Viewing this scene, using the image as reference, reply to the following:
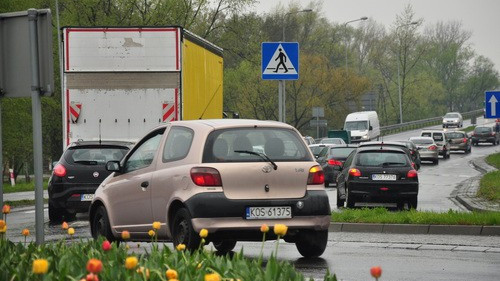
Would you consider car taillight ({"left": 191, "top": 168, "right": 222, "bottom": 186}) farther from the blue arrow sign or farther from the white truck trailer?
the blue arrow sign

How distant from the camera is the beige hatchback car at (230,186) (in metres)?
12.0

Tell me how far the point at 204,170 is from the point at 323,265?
1.65 meters

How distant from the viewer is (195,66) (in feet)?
80.3

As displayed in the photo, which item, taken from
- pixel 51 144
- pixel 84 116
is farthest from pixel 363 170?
pixel 51 144

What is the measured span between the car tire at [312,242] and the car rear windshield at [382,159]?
11906mm

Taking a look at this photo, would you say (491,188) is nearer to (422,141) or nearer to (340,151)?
(340,151)

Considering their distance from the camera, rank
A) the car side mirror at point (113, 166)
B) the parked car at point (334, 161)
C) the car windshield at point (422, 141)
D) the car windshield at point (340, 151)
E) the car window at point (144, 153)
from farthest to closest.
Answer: the car windshield at point (422, 141) < the car windshield at point (340, 151) < the parked car at point (334, 161) < the car side mirror at point (113, 166) < the car window at point (144, 153)

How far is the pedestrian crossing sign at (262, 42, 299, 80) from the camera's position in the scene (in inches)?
826

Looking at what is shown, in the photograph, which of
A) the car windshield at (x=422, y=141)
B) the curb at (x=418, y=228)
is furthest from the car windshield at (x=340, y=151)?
the car windshield at (x=422, y=141)

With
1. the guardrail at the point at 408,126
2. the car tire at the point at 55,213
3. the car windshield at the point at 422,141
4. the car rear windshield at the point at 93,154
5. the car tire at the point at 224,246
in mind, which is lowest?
the guardrail at the point at 408,126

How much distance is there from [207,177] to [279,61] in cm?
931

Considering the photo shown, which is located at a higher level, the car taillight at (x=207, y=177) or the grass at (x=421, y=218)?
the car taillight at (x=207, y=177)

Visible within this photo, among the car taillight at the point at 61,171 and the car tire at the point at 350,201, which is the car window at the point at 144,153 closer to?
the car taillight at the point at 61,171

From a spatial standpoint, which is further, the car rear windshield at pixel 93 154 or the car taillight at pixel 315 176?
the car rear windshield at pixel 93 154
